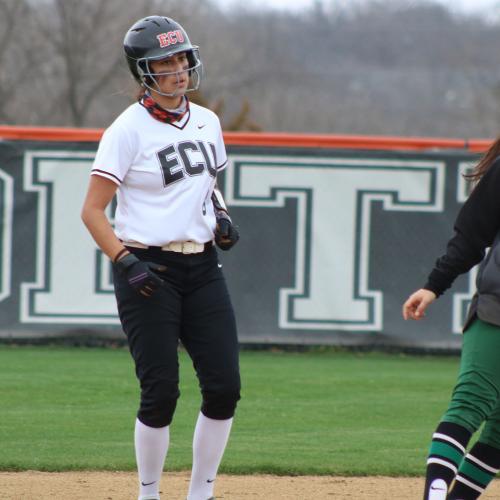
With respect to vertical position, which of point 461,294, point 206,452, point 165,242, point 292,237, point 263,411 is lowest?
point 263,411

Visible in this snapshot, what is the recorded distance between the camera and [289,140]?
10.9 meters

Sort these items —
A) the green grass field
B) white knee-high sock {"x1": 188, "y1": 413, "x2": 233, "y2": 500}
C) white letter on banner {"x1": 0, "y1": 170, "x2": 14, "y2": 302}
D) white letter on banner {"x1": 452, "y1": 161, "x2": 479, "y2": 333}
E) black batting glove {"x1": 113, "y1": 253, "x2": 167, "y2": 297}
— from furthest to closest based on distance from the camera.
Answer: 1. white letter on banner {"x1": 452, "y1": 161, "x2": 479, "y2": 333}
2. white letter on banner {"x1": 0, "y1": 170, "x2": 14, "y2": 302}
3. the green grass field
4. white knee-high sock {"x1": 188, "y1": 413, "x2": 233, "y2": 500}
5. black batting glove {"x1": 113, "y1": 253, "x2": 167, "y2": 297}

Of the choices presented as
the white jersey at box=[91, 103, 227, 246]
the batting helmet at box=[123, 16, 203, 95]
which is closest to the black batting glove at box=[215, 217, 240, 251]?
the white jersey at box=[91, 103, 227, 246]

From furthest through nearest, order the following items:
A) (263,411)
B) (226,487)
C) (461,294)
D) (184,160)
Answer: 1. (461,294)
2. (263,411)
3. (226,487)
4. (184,160)

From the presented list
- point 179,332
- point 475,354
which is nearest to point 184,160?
point 179,332

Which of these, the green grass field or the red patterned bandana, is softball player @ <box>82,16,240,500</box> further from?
the green grass field

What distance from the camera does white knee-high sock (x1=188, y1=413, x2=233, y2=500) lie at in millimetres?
5035

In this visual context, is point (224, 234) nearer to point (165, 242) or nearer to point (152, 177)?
point (165, 242)

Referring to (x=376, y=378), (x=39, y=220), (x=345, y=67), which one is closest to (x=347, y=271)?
(x=376, y=378)

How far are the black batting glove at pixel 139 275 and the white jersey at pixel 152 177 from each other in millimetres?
161

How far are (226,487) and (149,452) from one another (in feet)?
3.69

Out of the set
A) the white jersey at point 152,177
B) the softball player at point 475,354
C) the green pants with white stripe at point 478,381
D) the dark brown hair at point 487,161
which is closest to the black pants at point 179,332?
the white jersey at point 152,177

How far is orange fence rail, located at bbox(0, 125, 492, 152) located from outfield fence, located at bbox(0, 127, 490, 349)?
0.04 ft

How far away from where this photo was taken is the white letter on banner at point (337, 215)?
1084 cm
